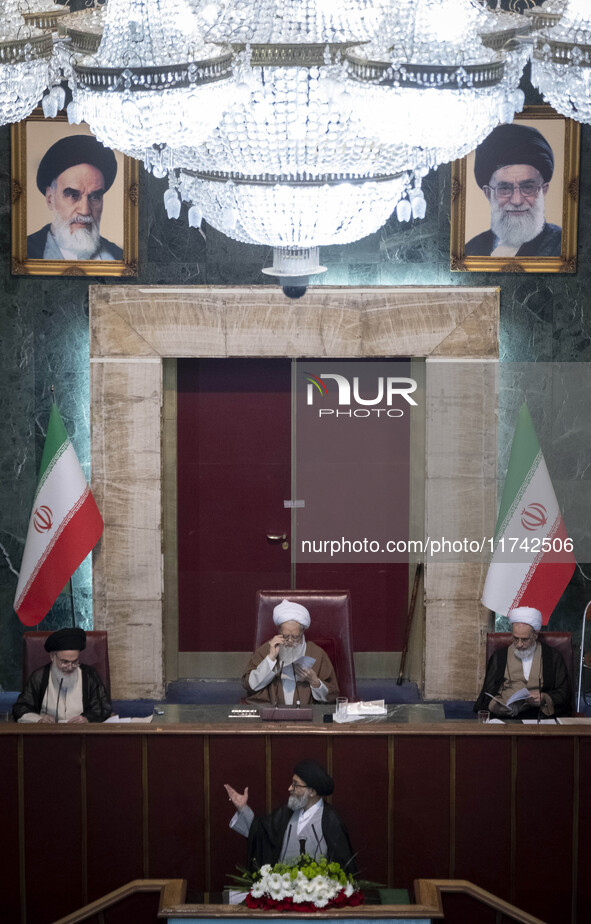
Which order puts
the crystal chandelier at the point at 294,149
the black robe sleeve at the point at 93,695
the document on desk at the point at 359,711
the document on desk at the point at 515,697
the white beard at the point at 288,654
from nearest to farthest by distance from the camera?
1. the crystal chandelier at the point at 294,149
2. the document on desk at the point at 359,711
3. the document on desk at the point at 515,697
4. the black robe sleeve at the point at 93,695
5. the white beard at the point at 288,654

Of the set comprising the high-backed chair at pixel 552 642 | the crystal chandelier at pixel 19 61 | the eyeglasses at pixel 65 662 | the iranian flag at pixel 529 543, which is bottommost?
the eyeglasses at pixel 65 662

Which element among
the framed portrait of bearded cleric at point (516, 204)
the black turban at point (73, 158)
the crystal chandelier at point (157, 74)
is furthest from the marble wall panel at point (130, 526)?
the crystal chandelier at point (157, 74)

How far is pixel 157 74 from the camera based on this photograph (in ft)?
9.64

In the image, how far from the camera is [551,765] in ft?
14.9

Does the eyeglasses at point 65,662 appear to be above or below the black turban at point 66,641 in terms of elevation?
below

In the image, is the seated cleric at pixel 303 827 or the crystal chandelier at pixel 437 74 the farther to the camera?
the seated cleric at pixel 303 827

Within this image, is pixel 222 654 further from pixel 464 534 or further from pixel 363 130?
pixel 363 130

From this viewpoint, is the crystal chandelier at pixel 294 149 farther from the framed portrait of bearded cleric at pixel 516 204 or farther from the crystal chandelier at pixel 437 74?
the framed portrait of bearded cleric at pixel 516 204

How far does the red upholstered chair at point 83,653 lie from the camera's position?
564 centimetres

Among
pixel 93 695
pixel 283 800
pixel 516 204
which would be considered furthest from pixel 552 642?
pixel 516 204

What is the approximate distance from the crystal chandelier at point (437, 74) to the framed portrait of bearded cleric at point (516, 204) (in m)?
3.77

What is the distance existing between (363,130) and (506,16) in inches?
29.5

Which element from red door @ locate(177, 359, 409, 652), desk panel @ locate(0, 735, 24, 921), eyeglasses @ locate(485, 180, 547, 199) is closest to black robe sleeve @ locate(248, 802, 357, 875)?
desk panel @ locate(0, 735, 24, 921)

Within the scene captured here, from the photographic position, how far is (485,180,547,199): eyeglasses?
688cm
